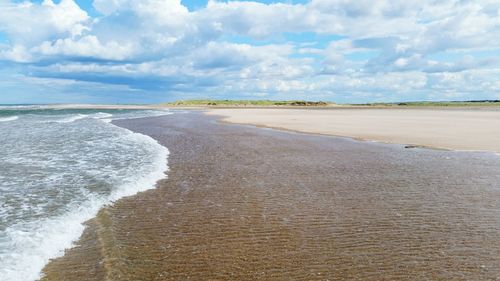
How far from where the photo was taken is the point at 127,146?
20578 millimetres

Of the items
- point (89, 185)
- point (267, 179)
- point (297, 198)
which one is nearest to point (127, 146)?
point (89, 185)

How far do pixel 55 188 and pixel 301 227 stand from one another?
712 cm

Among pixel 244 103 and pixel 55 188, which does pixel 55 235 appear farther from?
pixel 244 103

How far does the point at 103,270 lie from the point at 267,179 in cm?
715

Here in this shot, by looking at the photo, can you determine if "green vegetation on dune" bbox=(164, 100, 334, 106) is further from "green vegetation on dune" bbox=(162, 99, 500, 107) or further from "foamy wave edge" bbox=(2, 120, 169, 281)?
"foamy wave edge" bbox=(2, 120, 169, 281)

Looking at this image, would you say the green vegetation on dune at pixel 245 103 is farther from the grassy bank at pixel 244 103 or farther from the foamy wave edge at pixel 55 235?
the foamy wave edge at pixel 55 235

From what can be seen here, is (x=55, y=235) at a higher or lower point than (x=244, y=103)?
higher

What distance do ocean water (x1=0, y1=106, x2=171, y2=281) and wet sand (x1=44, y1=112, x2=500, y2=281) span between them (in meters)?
0.46

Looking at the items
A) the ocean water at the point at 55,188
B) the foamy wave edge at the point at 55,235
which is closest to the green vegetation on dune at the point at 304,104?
the ocean water at the point at 55,188

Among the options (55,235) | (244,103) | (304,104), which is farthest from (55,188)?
(244,103)

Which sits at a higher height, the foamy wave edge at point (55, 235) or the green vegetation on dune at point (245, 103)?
the foamy wave edge at point (55, 235)

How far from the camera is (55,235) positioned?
7.36 meters

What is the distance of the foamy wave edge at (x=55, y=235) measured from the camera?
5965 millimetres

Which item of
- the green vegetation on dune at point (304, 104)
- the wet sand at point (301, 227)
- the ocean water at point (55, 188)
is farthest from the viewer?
the green vegetation on dune at point (304, 104)
